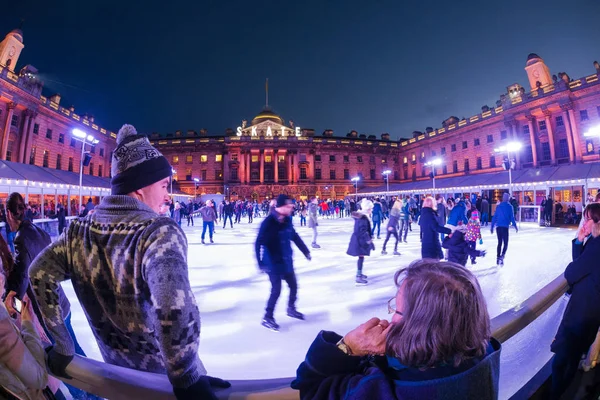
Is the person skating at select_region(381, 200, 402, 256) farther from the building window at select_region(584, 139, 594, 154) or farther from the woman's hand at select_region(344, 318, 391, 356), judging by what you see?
the building window at select_region(584, 139, 594, 154)

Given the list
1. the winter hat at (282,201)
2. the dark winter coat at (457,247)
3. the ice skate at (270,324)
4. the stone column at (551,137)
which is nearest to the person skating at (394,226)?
the dark winter coat at (457,247)

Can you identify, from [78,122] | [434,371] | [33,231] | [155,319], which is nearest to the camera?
[434,371]

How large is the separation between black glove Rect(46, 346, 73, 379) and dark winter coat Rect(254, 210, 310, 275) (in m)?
2.89

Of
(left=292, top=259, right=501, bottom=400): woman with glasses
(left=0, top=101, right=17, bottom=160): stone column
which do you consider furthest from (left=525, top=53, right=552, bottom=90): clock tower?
(left=0, top=101, right=17, bottom=160): stone column

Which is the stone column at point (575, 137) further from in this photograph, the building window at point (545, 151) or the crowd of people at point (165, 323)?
the crowd of people at point (165, 323)

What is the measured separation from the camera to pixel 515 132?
3400 centimetres

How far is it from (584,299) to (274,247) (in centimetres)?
301

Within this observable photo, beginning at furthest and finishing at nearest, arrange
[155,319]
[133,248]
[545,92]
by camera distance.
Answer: [545,92] < [133,248] < [155,319]

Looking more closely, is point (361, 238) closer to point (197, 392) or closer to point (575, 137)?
point (197, 392)

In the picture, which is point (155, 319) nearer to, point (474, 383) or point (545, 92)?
point (474, 383)

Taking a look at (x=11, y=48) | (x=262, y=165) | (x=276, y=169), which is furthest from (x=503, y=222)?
(x=11, y=48)

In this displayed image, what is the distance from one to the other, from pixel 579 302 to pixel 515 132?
39020 millimetres

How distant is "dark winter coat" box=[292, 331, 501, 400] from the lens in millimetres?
779

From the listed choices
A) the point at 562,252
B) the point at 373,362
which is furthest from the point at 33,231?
the point at 562,252
